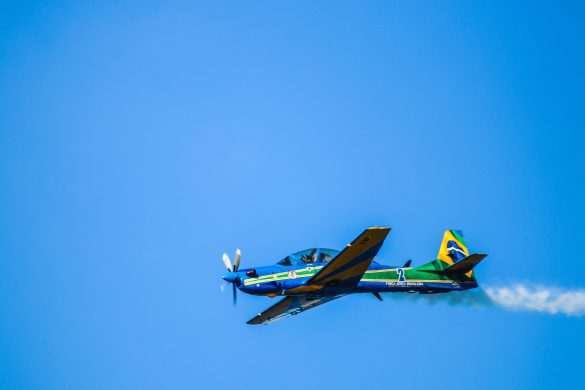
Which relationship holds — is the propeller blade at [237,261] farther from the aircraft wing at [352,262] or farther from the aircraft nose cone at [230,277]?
the aircraft wing at [352,262]

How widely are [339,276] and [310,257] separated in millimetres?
1509

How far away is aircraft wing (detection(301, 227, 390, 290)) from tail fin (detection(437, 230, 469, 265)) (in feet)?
18.6

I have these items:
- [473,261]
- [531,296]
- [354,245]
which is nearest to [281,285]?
[354,245]

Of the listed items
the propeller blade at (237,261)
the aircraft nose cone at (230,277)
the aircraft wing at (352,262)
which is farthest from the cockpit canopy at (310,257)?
the aircraft nose cone at (230,277)

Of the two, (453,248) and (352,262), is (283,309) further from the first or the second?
(453,248)

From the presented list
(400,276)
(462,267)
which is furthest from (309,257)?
(462,267)

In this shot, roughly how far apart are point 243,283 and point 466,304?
10590 millimetres

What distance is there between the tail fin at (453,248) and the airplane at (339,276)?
0.07 m

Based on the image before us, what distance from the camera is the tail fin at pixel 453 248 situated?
130 ft

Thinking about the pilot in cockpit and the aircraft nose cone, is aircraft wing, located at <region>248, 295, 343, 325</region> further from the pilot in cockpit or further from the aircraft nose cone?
the aircraft nose cone

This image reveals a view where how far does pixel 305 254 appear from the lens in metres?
36.2

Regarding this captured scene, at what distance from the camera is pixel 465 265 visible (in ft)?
125

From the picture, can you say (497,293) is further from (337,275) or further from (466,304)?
(337,275)

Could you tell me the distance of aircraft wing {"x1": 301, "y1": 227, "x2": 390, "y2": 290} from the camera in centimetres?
3309
